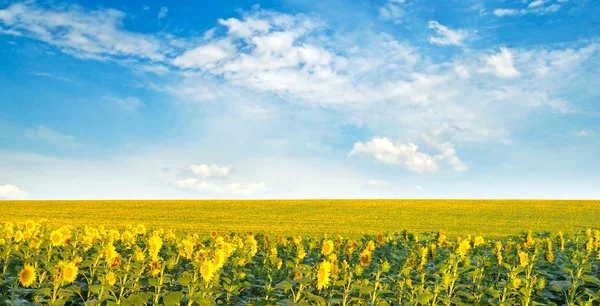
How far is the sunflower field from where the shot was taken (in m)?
5.51

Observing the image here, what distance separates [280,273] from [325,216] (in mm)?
30299

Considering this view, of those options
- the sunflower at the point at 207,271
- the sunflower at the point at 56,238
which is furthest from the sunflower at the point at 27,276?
the sunflower at the point at 56,238

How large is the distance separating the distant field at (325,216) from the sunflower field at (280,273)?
16.5m

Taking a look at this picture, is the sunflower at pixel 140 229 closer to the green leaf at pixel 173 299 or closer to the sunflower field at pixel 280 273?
the sunflower field at pixel 280 273

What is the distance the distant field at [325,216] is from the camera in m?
29.9

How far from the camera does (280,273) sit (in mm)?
6926

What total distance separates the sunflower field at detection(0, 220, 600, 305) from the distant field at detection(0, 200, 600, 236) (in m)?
16.5

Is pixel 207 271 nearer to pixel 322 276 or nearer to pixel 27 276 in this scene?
pixel 322 276

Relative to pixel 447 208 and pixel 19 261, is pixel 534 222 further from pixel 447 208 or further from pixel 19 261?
pixel 19 261

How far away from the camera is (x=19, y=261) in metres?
7.91

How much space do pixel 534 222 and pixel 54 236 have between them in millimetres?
31447

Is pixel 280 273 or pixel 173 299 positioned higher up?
pixel 173 299

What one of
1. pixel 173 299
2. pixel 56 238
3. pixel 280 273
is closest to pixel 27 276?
pixel 173 299

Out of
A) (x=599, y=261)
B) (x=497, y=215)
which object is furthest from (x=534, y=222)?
(x=599, y=261)
